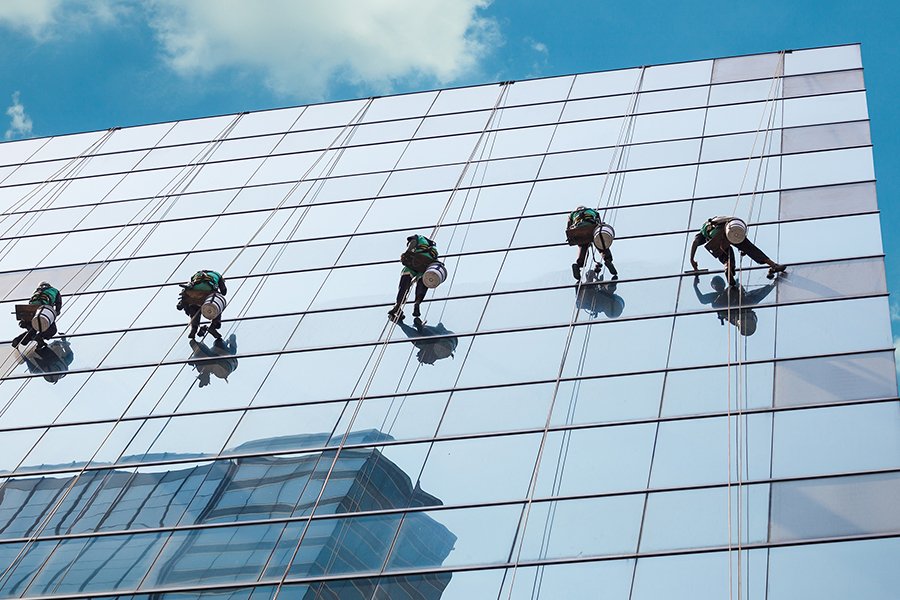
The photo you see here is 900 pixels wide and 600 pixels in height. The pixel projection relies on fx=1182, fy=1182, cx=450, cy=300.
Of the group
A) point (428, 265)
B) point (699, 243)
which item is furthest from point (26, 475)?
point (699, 243)

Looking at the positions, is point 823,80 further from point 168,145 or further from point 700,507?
point 168,145

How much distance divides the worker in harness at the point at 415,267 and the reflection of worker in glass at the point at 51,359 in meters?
6.24

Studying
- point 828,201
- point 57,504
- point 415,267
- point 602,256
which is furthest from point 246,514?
point 828,201

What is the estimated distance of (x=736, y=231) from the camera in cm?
1867

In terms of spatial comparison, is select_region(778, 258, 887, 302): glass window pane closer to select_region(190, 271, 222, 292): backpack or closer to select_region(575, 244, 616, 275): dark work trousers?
select_region(575, 244, 616, 275): dark work trousers

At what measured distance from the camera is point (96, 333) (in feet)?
75.4

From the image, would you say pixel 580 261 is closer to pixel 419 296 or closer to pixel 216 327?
pixel 419 296

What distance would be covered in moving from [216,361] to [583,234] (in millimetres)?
6806

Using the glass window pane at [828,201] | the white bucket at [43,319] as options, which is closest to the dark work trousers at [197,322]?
the white bucket at [43,319]

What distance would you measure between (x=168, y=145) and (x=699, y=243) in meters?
18.4

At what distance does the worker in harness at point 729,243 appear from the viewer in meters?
18.7

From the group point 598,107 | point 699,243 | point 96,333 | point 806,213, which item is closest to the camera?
point 699,243

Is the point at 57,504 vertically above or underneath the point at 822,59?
underneath

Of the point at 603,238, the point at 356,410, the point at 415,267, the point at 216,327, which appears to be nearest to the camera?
the point at 356,410
